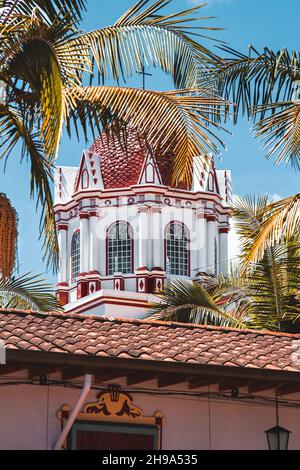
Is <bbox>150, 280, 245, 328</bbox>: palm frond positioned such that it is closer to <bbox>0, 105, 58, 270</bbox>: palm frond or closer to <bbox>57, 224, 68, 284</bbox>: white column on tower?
<bbox>0, 105, 58, 270</bbox>: palm frond

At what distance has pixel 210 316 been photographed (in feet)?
79.0

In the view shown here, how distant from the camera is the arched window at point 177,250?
140 ft

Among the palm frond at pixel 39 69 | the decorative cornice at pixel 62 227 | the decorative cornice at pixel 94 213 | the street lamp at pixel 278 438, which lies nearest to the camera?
the palm frond at pixel 39 69

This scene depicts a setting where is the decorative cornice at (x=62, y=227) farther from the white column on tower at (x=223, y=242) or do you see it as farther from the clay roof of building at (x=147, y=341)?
the clay roof of building at (x=147, y=341)

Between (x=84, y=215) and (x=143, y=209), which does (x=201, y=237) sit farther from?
(x=84, y=215)

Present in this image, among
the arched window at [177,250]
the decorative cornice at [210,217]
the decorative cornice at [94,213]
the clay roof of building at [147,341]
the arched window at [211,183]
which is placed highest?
the arched window at [211,183]

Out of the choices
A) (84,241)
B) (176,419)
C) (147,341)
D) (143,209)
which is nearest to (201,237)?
Result: (143,209)

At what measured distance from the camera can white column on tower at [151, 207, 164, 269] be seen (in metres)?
42.4

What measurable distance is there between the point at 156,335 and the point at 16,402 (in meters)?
2.42

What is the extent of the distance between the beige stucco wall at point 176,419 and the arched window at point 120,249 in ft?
92.9

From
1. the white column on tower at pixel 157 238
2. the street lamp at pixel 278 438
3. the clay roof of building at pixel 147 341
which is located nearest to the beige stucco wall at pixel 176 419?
the street lamp at pixel 278 438

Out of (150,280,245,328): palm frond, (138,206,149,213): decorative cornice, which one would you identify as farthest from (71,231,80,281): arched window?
(150,280,245,328): palm frond

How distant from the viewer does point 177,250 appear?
43.1 meters

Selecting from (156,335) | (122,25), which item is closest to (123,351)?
(156,335)
